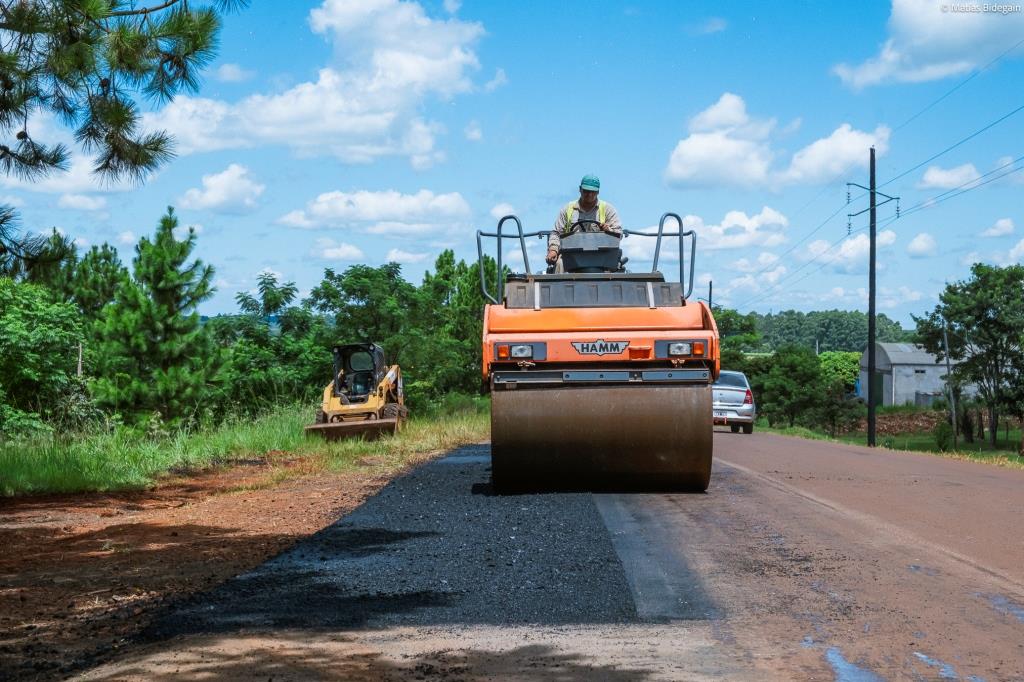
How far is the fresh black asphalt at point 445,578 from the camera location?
6.06m

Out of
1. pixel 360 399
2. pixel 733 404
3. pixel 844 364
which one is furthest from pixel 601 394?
pixel 844 364

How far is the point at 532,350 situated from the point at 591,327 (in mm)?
639

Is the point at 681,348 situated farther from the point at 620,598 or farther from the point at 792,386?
the point at 792,386

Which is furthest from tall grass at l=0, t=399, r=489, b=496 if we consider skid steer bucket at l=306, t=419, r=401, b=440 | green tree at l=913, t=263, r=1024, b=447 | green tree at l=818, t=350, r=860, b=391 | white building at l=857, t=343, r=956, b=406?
green tree at l=818, t=350, r=860, b=391

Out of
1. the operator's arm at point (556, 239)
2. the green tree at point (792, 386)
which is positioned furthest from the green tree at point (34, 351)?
the green tree at point (792, 386)

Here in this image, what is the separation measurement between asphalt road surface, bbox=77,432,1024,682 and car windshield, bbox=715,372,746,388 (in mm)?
16882

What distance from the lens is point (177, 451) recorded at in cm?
1836

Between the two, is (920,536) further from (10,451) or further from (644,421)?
(10,451)

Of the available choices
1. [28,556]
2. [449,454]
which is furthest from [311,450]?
[28,556]

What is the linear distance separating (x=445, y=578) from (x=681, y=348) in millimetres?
4241

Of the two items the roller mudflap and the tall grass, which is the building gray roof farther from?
the roller mudflap

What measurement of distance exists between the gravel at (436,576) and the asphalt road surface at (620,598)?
0.07ft

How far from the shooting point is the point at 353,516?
10.1m

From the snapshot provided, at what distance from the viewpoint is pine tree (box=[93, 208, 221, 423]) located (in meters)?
29.7
